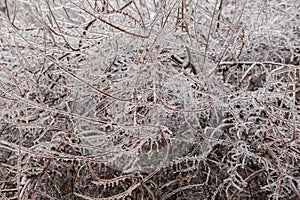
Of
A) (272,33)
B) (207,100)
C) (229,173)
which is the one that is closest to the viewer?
(207,100)

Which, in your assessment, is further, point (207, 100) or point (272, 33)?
point (272, 33)

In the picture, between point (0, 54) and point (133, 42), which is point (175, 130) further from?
point (0, 54)

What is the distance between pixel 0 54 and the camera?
8.21ft

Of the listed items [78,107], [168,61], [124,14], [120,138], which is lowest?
[120,138]

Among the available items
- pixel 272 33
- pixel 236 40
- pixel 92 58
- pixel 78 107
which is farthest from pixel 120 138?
pixel 272 33

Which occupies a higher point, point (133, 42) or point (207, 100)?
point (133, 42)

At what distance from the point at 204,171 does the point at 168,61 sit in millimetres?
594

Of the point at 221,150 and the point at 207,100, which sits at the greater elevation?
the point at 207,100

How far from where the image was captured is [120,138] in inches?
86.3

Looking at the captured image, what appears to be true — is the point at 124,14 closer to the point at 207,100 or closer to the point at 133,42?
the point at 133,42

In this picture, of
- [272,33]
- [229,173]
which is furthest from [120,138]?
[272,33]

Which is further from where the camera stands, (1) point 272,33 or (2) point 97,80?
(1) point 272,33

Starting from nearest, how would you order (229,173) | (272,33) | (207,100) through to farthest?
1. (207,100)
2. (229,173)
3. (272,33)

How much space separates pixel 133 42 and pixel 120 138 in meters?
0.48
